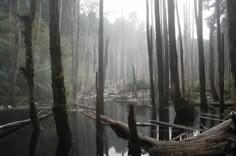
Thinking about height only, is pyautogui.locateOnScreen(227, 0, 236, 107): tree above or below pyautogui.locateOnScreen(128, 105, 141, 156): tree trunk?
above

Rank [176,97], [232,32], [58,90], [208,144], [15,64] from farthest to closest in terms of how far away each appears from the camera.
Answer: [15,64] < [176,97] < [58,90] < [232,32] < [208,144]

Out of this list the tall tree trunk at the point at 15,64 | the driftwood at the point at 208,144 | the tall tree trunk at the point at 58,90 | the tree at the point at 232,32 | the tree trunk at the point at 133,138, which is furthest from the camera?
the tall tree trunk at the point at 15,64

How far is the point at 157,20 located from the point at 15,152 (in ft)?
27.8

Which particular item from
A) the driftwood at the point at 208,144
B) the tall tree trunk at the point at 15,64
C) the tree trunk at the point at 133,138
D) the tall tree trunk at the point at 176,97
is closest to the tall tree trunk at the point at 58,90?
the tree trunk at the point at 133,138

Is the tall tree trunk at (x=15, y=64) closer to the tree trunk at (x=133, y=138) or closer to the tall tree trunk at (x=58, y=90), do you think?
the tall tree trunk at (x=58, y=90)

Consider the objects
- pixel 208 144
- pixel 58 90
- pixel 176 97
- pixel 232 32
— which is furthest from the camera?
pixel 176 97

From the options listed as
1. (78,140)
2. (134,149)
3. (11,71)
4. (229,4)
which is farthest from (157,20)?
(11,71)

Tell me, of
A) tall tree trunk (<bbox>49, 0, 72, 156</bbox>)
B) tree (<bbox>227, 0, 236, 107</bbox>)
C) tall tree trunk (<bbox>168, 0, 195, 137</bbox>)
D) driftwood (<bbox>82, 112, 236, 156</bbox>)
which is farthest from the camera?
tall tree trunk (<bbox>168, 0, 195, 137</bbox>)

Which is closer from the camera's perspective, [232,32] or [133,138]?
[133,138]

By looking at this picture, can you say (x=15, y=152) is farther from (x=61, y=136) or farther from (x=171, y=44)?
(x=171, y=44)

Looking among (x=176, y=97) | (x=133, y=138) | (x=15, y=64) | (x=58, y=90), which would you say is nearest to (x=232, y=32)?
(x=133, y=138)

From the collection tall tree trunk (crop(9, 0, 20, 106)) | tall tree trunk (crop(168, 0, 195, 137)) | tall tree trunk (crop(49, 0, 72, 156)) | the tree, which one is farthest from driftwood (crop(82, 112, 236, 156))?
tall tree trunk (crop(9, 0, 20, 106))

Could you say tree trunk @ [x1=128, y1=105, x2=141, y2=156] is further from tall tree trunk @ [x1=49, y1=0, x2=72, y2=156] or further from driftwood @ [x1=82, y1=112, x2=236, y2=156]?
tall tree trunk @ [x1=49, y1=0, x2=72, y2=156]

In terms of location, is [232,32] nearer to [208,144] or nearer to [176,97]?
[208,144]
